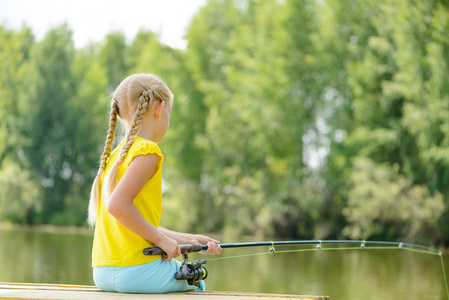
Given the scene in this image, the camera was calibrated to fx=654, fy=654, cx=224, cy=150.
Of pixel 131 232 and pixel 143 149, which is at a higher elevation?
pixel 143 149

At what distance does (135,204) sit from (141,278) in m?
0.30

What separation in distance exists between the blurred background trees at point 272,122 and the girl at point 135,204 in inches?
558

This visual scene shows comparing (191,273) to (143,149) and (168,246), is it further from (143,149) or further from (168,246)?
(143,149)

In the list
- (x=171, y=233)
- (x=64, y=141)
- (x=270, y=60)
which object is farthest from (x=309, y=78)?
(x=171, y=233)

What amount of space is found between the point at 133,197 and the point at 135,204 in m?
0.08

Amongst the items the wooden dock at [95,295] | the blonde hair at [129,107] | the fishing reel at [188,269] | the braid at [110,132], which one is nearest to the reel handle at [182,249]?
the fishing reel at [188,269]

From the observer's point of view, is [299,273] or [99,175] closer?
[99,175]

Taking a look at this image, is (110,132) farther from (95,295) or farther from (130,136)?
(95,295)

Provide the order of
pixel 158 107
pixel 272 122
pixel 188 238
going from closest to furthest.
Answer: pixel 158 107 < pixel 188 238 < pixel 272 122

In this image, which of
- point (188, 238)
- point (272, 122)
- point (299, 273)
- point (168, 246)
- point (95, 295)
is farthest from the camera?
point (272, 122)

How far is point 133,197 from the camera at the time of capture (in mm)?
2561

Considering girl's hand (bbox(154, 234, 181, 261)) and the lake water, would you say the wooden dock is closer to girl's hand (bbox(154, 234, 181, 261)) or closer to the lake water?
girl's hand (bbox(154, 234, 181, 261))

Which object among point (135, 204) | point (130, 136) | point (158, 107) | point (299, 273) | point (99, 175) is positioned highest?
point (158, 107)

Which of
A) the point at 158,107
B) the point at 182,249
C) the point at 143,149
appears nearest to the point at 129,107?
the point at 158,107
